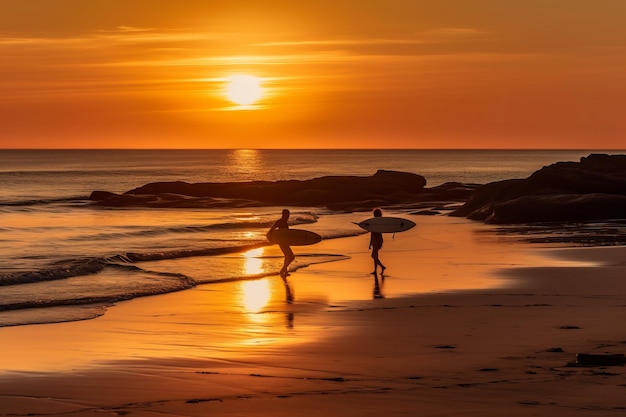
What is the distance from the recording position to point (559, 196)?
50531 millimetres

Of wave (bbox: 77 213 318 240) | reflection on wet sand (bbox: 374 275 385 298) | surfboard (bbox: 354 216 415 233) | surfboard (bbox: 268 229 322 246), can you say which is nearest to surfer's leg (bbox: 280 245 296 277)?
surfboard (bbox: 268 229 322 246)

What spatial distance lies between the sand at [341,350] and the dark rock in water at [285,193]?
155 feet

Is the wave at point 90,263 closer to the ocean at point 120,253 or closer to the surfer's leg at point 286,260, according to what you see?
the ocean at point 120,253

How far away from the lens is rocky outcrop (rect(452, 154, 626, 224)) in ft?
161

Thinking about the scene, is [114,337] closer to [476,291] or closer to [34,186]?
[476,291]

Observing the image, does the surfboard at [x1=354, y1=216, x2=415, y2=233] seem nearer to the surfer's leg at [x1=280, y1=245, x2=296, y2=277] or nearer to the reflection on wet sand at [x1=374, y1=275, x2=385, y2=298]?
the surfer's leg at [x1=280, y1=245, x2=296, y2=277]

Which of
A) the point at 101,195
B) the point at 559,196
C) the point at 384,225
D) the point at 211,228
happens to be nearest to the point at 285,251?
the point at 384,225

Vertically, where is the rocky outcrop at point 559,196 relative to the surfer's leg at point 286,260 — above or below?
above

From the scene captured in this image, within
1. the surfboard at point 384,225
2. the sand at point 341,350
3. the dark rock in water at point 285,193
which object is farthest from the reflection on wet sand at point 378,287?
the dark rock in water at point 285,193

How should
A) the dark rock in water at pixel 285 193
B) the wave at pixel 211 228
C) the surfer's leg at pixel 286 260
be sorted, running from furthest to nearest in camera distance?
the dark rock in water at pixel 285 193 → the wave at pixel 211 228 → the surfer's leg at pixel 286 260

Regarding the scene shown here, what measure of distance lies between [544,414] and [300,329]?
7579mm

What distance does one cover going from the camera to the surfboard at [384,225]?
30.0 m

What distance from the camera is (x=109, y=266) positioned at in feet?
102

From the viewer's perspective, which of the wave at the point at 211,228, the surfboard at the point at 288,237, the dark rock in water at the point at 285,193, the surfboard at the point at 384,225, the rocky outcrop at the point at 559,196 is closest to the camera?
the surfboard at the point at 288,237
